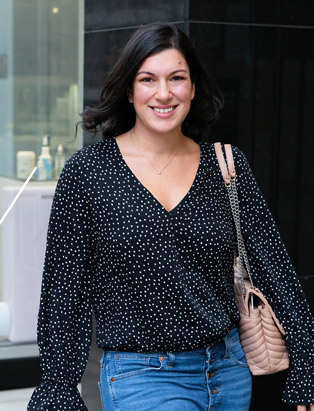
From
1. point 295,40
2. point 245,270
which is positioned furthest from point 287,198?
point 245,270

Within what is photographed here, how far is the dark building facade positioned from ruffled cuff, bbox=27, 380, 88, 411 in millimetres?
1780

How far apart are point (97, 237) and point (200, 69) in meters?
0.70

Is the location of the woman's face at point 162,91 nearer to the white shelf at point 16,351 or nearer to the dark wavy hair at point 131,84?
the dark wavy hair at point 131,84

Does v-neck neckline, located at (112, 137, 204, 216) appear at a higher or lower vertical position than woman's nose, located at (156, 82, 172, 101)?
lower

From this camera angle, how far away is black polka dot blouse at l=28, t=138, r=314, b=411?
120 inches

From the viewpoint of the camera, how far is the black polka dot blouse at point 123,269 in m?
3.05

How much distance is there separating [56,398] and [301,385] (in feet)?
2.78

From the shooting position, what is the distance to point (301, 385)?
3.30 m

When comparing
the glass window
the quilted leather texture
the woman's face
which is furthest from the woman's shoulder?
the glass window

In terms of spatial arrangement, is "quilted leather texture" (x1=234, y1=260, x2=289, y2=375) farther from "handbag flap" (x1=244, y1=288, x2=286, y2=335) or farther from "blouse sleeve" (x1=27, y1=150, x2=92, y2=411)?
"blouse sleeve" (x1=27, y1=150, x2=92, y2=411)

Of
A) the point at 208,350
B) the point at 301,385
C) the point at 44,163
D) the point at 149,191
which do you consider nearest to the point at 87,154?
the point at 149,191

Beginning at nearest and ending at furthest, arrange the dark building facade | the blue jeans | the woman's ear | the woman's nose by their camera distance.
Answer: the blue jeans
the woman's nose
the woman's ear
the dark building facade

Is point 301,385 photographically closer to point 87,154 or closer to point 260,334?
point 260,334

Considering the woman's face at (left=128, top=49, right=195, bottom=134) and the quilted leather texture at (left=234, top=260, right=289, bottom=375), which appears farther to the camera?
the quilted leather texture at (left=234, top=260, right=289, bottom=375)
